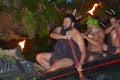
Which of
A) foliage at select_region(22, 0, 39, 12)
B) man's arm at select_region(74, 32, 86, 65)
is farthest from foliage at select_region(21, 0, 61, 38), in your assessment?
man's arm at select_region(74, 32, 86, 65)

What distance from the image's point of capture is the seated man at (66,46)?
6582 mm

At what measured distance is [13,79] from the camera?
5324 mm

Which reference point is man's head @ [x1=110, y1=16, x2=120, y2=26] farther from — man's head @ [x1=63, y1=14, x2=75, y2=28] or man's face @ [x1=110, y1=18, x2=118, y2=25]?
man's head @ [x1=63, y1=14, x2=75, y2=28]

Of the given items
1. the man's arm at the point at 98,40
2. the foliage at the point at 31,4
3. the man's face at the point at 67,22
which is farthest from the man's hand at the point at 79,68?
the foliage at the point at 31,4

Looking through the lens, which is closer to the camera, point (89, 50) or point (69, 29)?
point (69, 29)

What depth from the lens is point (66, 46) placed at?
6836mm

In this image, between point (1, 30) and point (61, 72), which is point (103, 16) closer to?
point (1, 30)

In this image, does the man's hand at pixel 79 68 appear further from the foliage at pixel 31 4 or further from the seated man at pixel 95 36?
the foliage at pixel 31 4

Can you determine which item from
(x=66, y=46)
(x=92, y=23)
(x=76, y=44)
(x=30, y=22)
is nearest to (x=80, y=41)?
(x=76, y=44)

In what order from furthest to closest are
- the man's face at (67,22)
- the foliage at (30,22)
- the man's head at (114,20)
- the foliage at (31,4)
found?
the foliage at (30,22) < the foliage at (31,4) < the man's head at (114,20) < the man's face at (67,22)

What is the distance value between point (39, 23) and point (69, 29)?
5574mm

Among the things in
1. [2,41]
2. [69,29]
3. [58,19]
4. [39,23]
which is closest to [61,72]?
[69,29]

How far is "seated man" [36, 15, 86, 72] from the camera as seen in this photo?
6.58 metres

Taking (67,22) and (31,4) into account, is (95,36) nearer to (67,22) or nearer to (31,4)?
(67,22)
